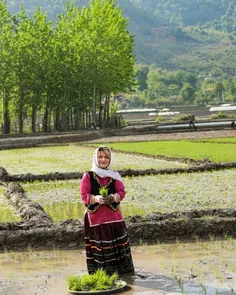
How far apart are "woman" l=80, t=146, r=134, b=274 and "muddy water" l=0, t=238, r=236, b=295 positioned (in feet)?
0.91

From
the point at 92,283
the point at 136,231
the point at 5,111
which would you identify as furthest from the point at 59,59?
the point at 92,283

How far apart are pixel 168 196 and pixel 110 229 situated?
27.9 ft

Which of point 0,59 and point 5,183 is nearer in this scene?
point 5,183

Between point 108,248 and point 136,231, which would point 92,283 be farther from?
point 136,231

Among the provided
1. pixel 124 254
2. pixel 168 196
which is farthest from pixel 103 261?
pixel 168 196

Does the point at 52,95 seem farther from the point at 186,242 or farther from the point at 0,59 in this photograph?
the point at 186,242

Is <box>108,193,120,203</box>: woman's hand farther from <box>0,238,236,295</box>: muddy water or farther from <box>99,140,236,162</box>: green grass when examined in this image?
<box>99,140,236,162</box>: green grass

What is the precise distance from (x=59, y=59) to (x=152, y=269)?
56547mm

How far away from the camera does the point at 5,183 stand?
21875mm

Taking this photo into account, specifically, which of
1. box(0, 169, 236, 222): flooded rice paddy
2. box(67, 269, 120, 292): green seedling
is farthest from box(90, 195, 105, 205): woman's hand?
box(0, 169, 236, 222): flooded rice paddy

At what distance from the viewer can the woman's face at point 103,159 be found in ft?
30.2

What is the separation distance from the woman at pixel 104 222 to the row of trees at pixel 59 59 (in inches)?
2080

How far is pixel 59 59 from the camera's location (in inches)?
2571

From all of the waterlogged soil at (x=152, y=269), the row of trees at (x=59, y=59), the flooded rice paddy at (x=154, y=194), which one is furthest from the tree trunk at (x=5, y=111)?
the waterlogged soil at (x=152, y=269)
